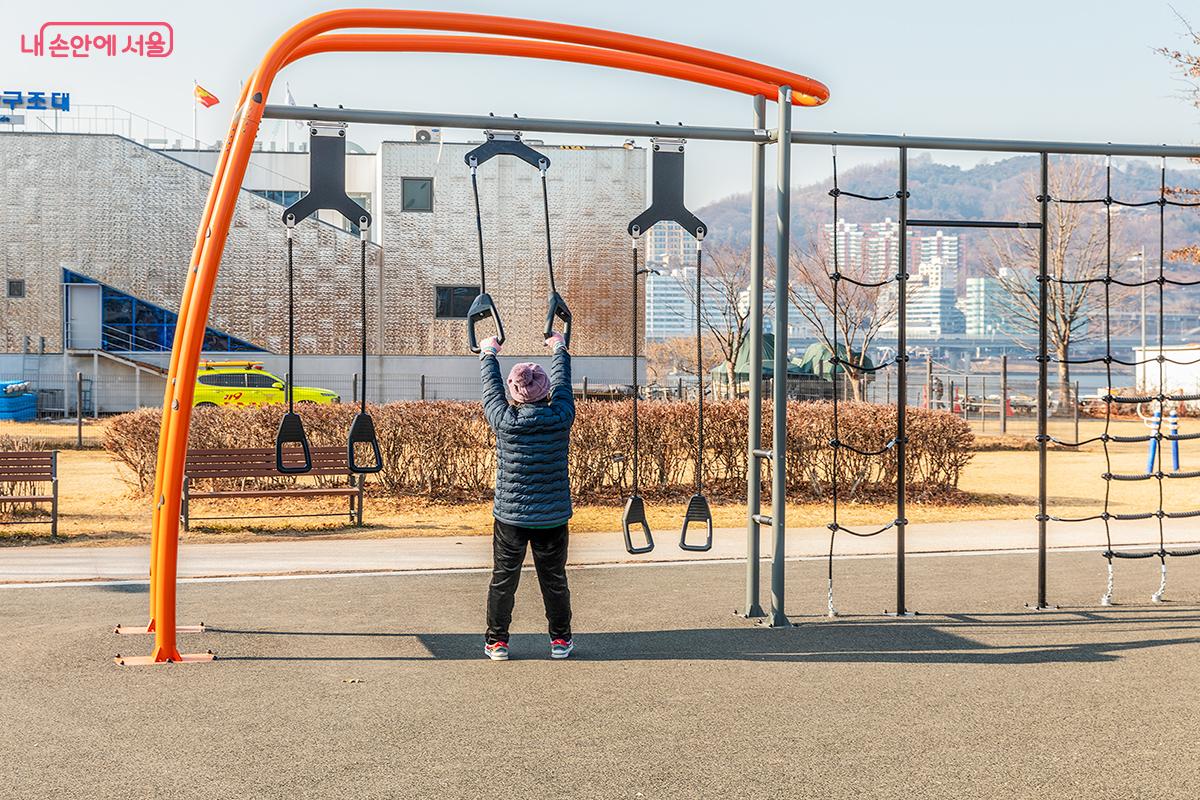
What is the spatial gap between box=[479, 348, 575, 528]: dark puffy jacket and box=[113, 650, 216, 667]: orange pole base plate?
1914 mm

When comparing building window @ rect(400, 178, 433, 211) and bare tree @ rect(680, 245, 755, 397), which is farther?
bare tree @ rect(680, 245, 755, 397)

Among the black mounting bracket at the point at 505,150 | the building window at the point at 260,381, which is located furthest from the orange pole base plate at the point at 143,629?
the building window at the point at 260,381

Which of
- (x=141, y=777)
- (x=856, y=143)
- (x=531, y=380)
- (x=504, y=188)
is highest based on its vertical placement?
(x=504, y=188)

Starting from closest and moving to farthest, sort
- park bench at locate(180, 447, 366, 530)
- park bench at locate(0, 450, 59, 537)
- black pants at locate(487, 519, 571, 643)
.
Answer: black pants at locate(487, 519, 571, 643), park bench at locate(0, 450, 59, 537), park bench at locate(180, 447, 366, 530)

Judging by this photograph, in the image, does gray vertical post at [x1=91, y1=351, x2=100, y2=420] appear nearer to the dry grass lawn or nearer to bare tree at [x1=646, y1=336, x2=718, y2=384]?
the dry grass lawn

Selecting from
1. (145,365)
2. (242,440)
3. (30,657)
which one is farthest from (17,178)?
(30,657)

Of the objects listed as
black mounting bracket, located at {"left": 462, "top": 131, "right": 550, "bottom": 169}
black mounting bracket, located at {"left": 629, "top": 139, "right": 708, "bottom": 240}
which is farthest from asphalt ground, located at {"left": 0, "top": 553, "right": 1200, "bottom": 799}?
black mounting bracket, located at {"left": 462, "top": 131, "right": 550, "bottom": 169}

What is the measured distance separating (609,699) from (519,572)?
1163 mm

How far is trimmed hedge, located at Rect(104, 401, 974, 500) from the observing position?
54.4 feet

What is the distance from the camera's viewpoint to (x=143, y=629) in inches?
332

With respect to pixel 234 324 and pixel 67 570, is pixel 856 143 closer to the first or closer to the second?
pixel 67 570

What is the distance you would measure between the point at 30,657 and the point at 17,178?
41371mm

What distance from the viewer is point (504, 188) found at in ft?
151

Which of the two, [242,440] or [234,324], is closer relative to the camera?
[242,440]
